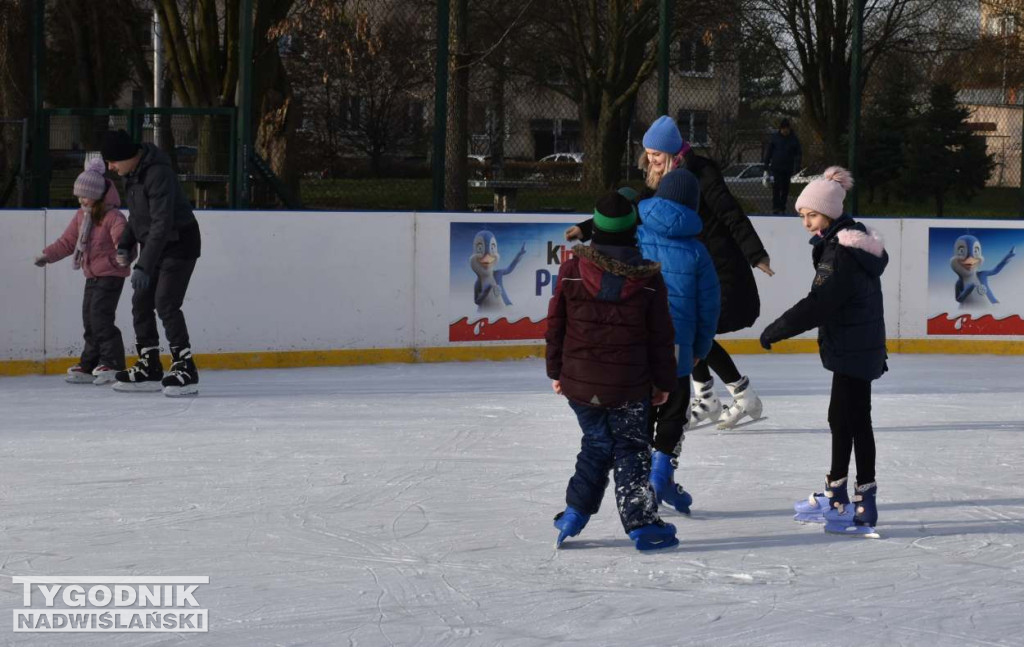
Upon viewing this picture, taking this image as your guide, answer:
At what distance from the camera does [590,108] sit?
10914mm

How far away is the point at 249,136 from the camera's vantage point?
10227mm

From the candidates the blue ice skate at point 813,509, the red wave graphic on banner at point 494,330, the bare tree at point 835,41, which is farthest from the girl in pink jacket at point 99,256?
the bare tree at point 835,41

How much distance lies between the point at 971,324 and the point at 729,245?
18.1 feet

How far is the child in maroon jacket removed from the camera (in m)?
4.63

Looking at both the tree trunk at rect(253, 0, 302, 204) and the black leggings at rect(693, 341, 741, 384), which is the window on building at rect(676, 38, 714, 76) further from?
the black leggings at rect(693, 341, 741, 384)

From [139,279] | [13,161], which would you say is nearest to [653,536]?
[139,279]

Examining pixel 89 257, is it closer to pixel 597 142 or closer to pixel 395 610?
pixel 597 142

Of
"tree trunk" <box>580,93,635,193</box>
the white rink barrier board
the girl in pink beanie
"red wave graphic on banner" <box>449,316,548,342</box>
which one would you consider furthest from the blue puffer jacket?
"tree trunk" <box>580,93,635,193</box>

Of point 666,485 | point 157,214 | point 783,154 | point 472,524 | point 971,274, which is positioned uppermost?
point 783,154

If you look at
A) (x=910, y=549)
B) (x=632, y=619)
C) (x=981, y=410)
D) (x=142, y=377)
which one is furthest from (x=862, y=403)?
(x=142, y=377)

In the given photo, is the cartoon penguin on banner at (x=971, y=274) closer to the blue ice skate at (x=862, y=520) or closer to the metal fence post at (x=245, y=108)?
the metal fence post at (x=245, y=108)

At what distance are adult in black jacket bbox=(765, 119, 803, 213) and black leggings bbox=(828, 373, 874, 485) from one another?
6.14m

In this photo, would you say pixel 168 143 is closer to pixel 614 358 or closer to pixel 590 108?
pixel 590 108

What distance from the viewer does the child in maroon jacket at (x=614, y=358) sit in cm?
463
